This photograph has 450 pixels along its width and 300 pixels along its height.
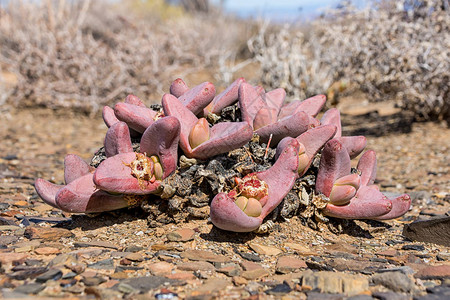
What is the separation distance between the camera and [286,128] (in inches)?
104

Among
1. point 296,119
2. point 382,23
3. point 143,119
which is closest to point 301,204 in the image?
point 296,119

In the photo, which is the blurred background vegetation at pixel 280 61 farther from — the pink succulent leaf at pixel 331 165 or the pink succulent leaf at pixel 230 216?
the pink succulent leaf at pixel 230 216

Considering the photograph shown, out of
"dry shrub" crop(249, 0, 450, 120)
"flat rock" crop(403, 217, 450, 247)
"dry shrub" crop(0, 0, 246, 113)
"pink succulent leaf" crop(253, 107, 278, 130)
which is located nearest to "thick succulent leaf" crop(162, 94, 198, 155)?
"pink succulent leaf" crop(253, 107, 278, 130)

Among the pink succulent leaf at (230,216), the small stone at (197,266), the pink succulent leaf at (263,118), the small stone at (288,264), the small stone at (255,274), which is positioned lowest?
the small stone at (288,264)

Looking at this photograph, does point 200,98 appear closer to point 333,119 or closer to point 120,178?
point 120,178

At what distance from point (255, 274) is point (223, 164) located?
700mm

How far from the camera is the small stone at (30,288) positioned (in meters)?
1.77

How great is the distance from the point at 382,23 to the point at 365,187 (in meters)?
3.82

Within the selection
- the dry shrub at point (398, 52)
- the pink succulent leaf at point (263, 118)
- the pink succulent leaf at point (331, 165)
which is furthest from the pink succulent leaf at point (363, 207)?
the dry shrub at point (398, 52)

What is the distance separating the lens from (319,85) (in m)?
7.44

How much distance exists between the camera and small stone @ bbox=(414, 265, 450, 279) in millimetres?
2105

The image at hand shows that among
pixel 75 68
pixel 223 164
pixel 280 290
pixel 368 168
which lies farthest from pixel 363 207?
pixel 75 68

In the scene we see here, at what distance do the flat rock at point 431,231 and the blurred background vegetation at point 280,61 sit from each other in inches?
121

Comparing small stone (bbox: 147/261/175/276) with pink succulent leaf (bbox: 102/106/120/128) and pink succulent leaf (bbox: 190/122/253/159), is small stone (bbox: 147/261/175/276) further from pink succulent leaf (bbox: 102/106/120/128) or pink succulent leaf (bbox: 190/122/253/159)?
pink succulent leaf (bbox: 102/106/120/128)
